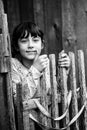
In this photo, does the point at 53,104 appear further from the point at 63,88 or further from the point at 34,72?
the point at 34,72

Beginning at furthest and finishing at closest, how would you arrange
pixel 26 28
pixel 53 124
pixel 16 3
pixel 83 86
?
pixel 16 3 → pixel 26 28 → pixel 83 86 → pixel 53 124

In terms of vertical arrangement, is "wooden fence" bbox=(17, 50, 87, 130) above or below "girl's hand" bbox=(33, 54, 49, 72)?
below

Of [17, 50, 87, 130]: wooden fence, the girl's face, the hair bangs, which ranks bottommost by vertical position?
[17, 50, 87, 130]: wooden fence

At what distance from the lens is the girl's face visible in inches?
97.6

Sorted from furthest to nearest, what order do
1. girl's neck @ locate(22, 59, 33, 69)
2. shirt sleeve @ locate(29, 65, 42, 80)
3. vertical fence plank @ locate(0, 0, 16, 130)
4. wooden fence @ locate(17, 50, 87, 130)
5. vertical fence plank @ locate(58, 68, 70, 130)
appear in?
girl's neck @ locate(22, 59, 33, 69), shirt sleeve @ locate(29, 65, 42, 80), vertical fence plank @ locate(58, 68, 70, 130), wooden fence @ locate(17, 50, 87, 130), vertical fence plank @ locate(0, 0, 16, 130)

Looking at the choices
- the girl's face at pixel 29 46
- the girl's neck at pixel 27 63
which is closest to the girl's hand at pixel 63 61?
the girl's face at pixel 29 46

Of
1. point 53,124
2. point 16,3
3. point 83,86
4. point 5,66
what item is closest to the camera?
point 5,66

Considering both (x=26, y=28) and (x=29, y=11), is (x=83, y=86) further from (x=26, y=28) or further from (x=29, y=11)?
(x=29, y=11)

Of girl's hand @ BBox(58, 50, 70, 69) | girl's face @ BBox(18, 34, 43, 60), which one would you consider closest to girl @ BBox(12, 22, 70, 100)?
girl's face @ BBox(18, 34, 43, 60)

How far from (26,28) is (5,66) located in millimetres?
675

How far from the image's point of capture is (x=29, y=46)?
97.3 inches

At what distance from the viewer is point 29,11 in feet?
10.5

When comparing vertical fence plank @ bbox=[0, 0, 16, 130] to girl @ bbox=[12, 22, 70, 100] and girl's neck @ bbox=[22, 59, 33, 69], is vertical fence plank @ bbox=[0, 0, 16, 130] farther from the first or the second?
girl's neck @ bbox=[22, 59, 33, 69]

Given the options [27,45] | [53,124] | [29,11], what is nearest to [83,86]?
[53,124]
